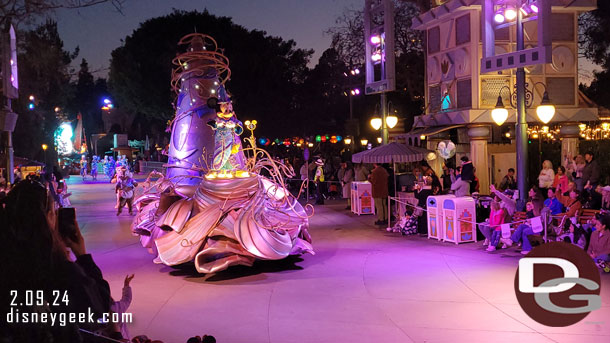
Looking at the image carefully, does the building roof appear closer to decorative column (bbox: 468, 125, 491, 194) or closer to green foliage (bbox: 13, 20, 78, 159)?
decorative column (bbox: 468, 125, 491, 194)

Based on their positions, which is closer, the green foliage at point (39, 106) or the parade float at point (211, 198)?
the parade float at point (211, 198)

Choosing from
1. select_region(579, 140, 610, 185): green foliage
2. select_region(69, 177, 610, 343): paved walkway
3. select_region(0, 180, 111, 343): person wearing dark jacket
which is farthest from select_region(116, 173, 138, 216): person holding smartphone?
select_region(0, 180, 111, 343): person wearing dark jacket

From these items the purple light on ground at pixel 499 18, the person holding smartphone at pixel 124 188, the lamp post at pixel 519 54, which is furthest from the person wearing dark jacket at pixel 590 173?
the person holding smartphone at pixel 124 188

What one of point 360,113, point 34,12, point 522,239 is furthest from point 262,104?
point 34,12

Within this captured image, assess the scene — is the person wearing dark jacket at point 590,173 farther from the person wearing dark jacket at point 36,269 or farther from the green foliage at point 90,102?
the green foliage at point 90,102

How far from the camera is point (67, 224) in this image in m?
4.03

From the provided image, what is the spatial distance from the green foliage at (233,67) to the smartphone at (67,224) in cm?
3642

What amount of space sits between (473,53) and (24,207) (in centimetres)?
1954

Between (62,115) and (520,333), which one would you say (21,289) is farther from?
(62,115)

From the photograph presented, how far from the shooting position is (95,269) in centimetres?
402

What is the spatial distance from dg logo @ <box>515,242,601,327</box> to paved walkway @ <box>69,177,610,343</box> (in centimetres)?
14

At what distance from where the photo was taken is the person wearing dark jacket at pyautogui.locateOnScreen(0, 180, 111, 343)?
10.0ft

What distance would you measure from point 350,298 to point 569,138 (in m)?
14.8

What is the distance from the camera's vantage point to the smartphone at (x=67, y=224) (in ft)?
13.1
